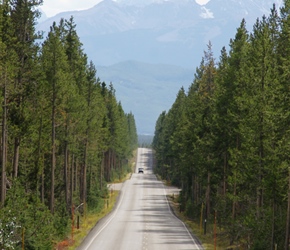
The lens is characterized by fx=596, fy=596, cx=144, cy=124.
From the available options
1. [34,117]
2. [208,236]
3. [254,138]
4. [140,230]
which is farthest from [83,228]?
[254,138]

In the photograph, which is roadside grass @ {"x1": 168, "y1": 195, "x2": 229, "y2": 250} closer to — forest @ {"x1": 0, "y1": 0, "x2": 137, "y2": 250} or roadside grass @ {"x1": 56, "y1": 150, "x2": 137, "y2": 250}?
roadside grass @ {"x1": 56, "y1": 150, "x2": 137, "y2": 250}

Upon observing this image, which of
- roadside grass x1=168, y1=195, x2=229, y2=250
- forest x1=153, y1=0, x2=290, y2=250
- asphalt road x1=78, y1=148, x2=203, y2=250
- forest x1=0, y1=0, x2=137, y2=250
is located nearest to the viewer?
forest x1=0, y1=0, x2=137, y2=250

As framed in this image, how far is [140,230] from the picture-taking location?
43.0m

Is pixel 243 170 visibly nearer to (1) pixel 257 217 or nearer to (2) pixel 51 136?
(1) pixel 257 217

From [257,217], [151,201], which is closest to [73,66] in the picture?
[257,217]

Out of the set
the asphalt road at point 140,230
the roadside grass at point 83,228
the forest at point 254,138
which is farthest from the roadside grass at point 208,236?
the roadside grass at point 83,228

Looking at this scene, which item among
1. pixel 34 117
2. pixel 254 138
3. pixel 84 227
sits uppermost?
pixel 34 117

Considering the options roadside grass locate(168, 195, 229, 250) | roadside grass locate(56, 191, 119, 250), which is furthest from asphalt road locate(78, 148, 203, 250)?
roadside grass locate(168, 195, 229, 250)

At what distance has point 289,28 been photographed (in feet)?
101

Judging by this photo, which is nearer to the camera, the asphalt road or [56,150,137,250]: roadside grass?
[56,150,137,250]: roadside grass

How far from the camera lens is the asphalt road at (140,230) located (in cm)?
3441

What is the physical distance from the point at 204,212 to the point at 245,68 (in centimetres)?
1589

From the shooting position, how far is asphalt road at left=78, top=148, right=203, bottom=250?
3441 centimetres

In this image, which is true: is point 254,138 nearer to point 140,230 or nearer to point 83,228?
point 140,230
